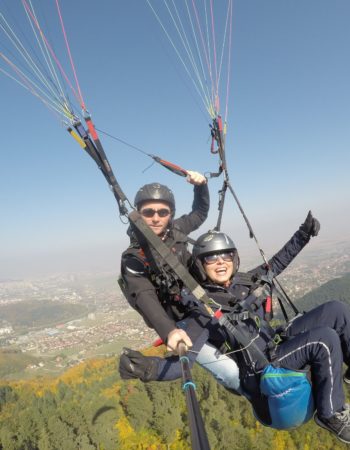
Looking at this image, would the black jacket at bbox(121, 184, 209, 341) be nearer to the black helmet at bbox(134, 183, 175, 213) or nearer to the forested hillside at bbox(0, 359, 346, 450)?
the black helmet at bbox(134, 183, 175, 213)

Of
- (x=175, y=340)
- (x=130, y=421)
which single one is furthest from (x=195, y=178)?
(x=130, y=421)

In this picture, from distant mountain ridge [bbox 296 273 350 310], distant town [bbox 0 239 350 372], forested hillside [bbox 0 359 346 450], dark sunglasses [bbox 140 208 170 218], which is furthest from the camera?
distant mountain ridge [bbox 296 273 350 310]

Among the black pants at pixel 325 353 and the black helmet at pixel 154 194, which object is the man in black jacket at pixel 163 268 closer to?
the black helmet at pixel 154 194

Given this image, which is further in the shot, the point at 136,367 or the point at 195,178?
the point at 195,178

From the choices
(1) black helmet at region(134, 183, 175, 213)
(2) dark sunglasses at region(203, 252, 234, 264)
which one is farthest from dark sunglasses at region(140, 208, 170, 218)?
(2) dark sunglasses at region(203, 252, 234, 264)

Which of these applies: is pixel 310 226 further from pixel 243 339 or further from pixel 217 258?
pixel 243 339

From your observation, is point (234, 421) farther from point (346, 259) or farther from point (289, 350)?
point (346, 259)
